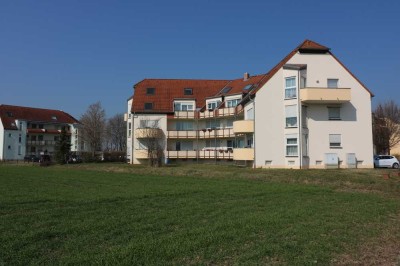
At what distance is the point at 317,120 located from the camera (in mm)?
38000

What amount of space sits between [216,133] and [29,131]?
178 ft

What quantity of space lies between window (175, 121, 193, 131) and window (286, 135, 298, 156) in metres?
19.4

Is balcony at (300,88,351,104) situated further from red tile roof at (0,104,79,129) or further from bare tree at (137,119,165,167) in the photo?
red tile roof at (0,104,79,129)

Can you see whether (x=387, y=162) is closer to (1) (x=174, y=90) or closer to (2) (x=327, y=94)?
(2) (x=327, y=94)

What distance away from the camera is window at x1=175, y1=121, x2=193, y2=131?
54531mm

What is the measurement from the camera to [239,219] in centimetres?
1048

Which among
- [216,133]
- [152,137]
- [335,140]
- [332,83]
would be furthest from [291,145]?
[152,137]

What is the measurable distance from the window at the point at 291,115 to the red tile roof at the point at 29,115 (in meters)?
66.9

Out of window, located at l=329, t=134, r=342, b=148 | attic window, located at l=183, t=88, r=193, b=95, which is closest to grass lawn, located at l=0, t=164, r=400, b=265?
window, located at l=329, t=134, r=342, b=148

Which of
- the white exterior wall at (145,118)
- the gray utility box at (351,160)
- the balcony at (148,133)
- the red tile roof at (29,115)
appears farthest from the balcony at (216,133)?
the red tile roof at (29,115)

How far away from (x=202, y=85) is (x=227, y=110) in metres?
10.7

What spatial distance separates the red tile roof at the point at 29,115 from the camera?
279 ft

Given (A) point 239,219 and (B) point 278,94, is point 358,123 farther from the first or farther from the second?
(A) point 239,219

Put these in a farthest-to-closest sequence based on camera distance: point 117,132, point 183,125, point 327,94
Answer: point 117,132
point 183,125
point 327,94
